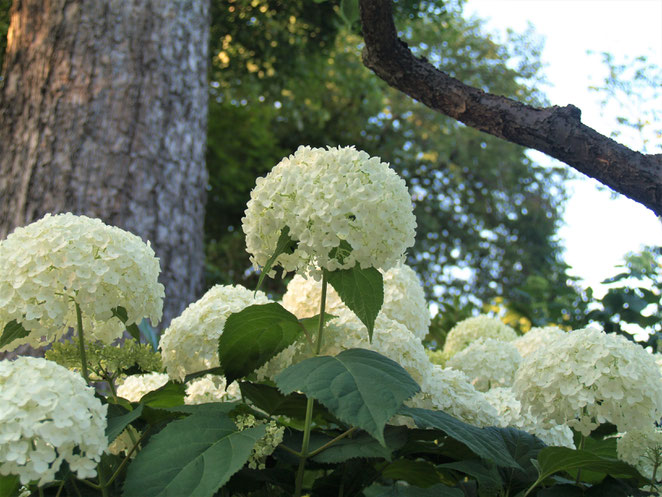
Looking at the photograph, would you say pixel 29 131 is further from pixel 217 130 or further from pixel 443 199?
pixel 443 199

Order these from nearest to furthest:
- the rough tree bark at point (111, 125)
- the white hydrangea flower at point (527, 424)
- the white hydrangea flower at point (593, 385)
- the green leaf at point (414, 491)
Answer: the green leaf at point (414, 491)
the white hydrangea flower at point (593, 385)
the white hydrangea flower at point (527, 424)
the rough tree bark at point (111, 125)

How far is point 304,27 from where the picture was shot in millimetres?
8992

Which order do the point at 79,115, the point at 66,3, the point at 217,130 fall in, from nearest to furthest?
the point at 79,115, the point at 66,3, the point at 217,130

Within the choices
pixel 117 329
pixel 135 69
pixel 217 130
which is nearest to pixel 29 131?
pixel 135 69

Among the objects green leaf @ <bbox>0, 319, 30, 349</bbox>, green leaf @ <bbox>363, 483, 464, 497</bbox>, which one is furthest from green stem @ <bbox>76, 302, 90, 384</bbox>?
green leaf @ <bbox>363, 483, 464, 497</bbox>

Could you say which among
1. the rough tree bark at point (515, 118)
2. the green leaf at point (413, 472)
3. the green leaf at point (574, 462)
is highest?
the rough tree bark at point (515, 118)

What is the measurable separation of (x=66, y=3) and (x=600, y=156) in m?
2.98

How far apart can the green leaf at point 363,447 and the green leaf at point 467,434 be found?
0.06m

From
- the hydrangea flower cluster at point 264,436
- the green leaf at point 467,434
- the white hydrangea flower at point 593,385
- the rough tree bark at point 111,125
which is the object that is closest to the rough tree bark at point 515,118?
the white hydrangea flower at point 593,385

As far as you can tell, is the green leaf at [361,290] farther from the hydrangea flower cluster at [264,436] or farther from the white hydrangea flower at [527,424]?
the white hydrangea flower at [527,424]

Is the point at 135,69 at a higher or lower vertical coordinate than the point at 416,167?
lower

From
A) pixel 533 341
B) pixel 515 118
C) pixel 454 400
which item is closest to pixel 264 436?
pixel 454 400

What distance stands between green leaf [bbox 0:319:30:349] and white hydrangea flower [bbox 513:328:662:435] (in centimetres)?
103

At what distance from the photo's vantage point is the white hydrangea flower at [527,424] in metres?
1.64
